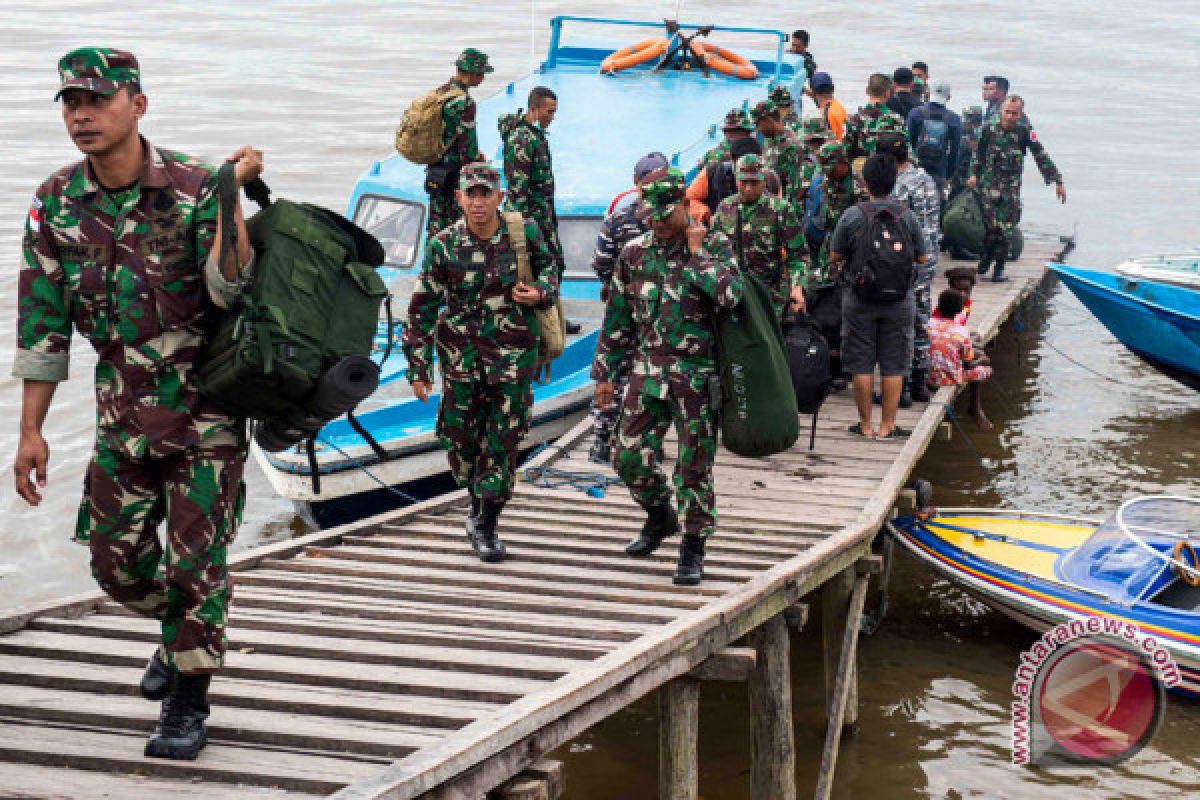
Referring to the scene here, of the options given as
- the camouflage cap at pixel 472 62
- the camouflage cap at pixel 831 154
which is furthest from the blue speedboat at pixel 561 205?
the camouflage cap at pixel 831 154

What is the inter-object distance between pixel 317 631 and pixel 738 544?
2.55 metres

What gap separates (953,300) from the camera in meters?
10.9

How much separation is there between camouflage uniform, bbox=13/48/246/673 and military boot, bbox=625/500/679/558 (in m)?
3.12

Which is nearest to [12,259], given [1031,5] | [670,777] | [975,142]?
[975,142]

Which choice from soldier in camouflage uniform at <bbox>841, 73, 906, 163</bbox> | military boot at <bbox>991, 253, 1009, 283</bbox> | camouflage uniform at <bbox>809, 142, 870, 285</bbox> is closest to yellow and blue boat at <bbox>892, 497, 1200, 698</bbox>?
camouflage uniform at <bbox>809, 142, 870, 285</bbox>

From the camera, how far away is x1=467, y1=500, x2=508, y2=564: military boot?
7285mm

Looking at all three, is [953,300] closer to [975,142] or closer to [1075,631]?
[1075,631]

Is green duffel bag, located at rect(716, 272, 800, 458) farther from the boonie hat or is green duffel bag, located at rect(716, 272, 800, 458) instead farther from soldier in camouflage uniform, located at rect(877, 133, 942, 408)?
soldier in camouflage uniform, located at rect(877, 133, 942, 408)

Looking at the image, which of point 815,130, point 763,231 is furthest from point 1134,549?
point 815,130

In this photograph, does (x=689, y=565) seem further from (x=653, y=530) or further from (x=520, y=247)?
(x=520, y=247)

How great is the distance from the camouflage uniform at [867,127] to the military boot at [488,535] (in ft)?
13.1

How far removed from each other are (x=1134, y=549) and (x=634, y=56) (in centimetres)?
717

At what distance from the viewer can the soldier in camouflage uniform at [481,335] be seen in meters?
6.95

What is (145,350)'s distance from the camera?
14.5 feet
